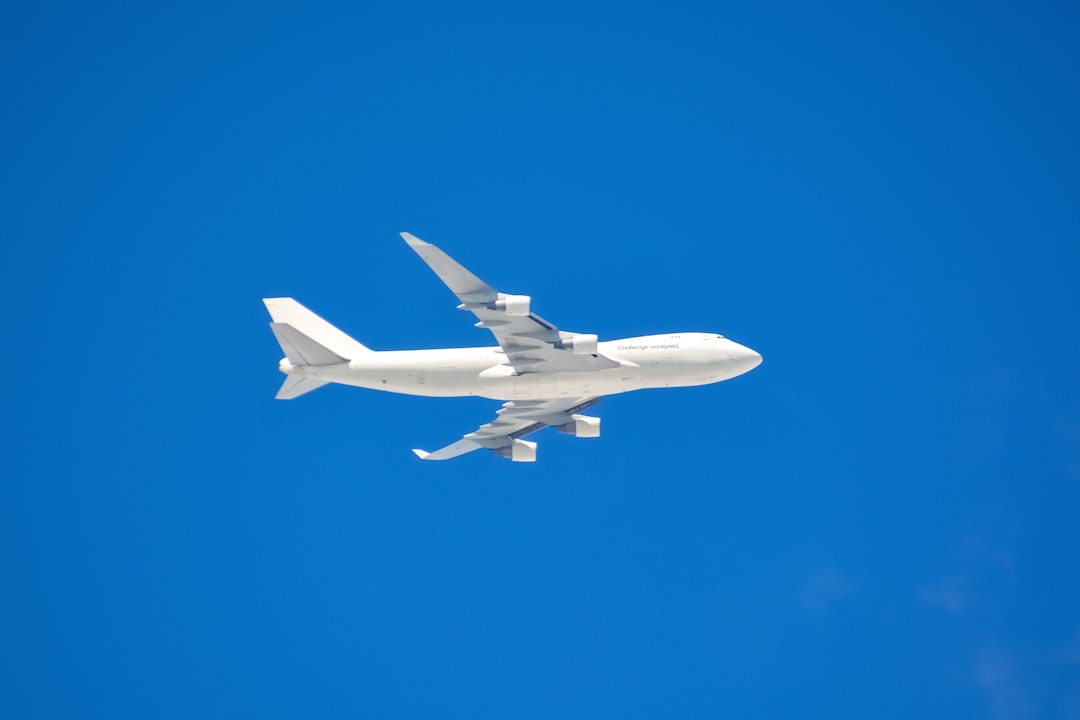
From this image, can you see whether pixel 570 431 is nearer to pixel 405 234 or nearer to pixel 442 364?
pixel 442 364

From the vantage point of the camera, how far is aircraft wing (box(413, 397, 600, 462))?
5312cm

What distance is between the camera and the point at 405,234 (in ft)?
126

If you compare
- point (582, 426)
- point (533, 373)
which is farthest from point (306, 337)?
point (582, 426)

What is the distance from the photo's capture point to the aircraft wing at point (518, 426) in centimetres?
5312

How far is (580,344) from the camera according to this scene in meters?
45.8

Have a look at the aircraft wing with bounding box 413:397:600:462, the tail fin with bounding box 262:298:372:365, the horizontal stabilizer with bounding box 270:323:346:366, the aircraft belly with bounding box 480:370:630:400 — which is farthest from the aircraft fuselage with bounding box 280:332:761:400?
the aircraft wing with bounding box 413:397:600:462

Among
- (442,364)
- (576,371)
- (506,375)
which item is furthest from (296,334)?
(576,371)

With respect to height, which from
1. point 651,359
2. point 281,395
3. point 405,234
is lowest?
point 281,395

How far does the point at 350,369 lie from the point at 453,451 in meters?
10.2

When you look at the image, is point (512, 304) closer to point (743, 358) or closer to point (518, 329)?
point (518, 329)

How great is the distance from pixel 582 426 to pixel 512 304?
39.9 ft

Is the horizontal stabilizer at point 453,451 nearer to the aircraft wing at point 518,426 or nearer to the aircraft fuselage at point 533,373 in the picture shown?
the aircraft wing at point 518,426

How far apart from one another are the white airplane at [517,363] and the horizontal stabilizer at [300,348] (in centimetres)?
5

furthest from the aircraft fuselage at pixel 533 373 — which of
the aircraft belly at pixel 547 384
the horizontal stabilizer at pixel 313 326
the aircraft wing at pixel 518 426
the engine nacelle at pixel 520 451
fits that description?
the engine nacelle at pixel 520 451
